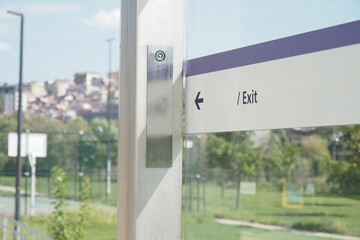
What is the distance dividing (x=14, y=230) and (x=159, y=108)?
264cm

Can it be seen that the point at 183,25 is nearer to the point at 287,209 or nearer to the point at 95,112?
the point at 95,112

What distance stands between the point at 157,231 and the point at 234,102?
0.95 ft

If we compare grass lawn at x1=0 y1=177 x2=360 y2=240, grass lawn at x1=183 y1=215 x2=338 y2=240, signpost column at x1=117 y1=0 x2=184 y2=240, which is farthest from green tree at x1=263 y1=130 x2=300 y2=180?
signpost column at x1=117 y1=0 x2=184 y2=240

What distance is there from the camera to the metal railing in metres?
3.42

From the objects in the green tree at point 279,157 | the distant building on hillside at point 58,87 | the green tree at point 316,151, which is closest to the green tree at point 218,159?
the distant building on hillside at point 58,87

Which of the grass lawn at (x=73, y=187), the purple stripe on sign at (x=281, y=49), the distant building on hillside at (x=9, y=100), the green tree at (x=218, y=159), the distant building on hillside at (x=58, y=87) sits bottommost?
the grass lawn at (x=73, y=187)

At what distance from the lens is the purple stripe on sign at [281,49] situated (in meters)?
0.81

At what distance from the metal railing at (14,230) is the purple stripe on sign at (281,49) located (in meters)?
2.51

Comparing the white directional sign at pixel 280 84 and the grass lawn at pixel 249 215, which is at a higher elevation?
the white directional sign at pixel 280 84

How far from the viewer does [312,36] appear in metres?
0.86

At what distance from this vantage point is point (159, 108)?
42.9 inches

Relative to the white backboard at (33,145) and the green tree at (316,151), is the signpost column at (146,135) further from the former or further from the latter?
the green tree at (316,151)

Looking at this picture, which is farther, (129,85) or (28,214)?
(28,214)

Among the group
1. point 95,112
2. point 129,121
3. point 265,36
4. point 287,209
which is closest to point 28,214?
point 95,112
